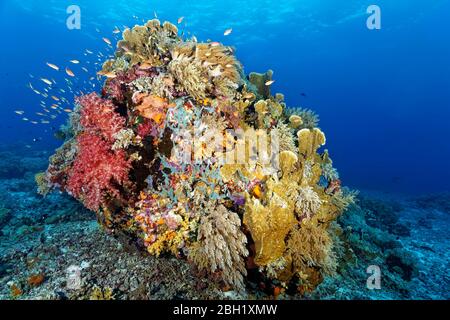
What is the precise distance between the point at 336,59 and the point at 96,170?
93660mm

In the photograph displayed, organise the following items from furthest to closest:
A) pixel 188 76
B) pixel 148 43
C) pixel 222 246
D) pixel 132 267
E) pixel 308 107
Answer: pixel 308 107 < pixel 148 43 < pixel 188 76 < pixel 132 267 < pixel 222 246

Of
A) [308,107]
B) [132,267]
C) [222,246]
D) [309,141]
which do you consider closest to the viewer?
[222,246]

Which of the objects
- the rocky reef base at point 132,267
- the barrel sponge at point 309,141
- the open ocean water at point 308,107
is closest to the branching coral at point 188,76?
the open ocean water at point 308,107

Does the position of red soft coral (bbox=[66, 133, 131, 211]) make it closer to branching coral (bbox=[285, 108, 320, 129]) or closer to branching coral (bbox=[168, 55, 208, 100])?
branching coral (bbox=[168, 55, 208, 100])

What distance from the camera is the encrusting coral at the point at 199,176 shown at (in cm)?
461

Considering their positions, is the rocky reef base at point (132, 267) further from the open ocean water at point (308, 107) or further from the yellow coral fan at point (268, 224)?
the yellow coral fan at point (268, 224)

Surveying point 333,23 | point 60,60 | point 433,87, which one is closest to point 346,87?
point 433,87

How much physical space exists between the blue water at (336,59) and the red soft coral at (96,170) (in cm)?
398

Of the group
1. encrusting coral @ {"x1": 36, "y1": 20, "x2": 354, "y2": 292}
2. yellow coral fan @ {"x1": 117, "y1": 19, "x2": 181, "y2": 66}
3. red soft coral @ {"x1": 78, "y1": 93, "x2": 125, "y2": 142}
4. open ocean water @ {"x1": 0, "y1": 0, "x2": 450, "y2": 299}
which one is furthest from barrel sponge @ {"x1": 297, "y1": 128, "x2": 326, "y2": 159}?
red soft coral @ {"x1": 78, "y1": 93, "x2": 125, "y2": 142}

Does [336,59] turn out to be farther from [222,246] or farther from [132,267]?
[132,267]

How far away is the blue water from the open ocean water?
476mm

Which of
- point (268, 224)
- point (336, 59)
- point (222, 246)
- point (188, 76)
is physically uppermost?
point (336, 59)

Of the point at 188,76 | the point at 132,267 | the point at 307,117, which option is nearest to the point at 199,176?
the point at 188,76

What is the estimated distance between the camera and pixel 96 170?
472 cm
